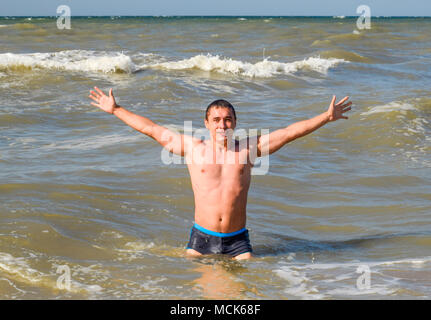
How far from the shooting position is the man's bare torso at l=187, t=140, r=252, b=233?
5.08 meters

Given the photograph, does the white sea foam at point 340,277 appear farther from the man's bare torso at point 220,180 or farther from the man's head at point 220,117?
the man's head at point 220,117

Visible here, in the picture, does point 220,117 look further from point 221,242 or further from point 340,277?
point 340,277

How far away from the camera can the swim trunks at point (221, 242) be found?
203 inches

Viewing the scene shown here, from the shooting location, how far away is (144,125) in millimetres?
4941

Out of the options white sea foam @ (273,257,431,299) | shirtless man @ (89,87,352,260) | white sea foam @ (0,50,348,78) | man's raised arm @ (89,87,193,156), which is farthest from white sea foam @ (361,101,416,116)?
man's raised arm @ (89,87,193,156)

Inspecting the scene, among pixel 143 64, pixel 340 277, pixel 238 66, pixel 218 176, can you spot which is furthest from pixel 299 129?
pixel 143 64

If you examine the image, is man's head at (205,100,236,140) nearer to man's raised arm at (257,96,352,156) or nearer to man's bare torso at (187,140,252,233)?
man's bare torso at (187,140,252,233)

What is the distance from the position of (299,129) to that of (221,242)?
44.5 inches

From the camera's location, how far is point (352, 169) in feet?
27.2

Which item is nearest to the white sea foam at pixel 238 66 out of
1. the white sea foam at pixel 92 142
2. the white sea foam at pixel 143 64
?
the white sea foam at pixel 143 64
